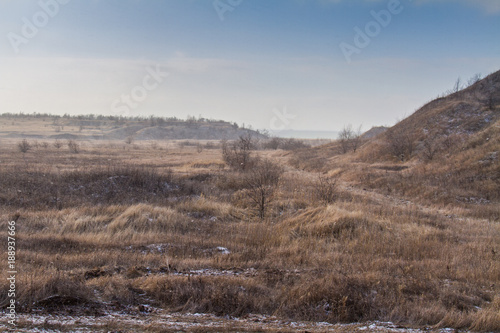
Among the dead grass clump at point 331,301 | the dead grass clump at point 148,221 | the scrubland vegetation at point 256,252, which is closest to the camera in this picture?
the dead grass clump at point 331,301

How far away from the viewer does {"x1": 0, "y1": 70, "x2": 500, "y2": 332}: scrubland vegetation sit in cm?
428

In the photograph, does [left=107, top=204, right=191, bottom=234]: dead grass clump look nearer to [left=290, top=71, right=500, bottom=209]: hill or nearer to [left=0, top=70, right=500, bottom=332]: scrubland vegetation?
[left=0, top=70, right=500, bottom=332]: scrubland vegetation

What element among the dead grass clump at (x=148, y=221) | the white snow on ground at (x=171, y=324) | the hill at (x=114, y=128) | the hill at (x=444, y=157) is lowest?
the white snow on ground at (x=171, y=324)

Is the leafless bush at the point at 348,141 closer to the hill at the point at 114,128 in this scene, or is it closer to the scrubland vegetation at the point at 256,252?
the scrubland vegetation at the point at 256,252

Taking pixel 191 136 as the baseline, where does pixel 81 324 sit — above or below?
below

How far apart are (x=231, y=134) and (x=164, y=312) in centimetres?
11725

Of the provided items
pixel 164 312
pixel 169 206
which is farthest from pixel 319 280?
pixel 169 206

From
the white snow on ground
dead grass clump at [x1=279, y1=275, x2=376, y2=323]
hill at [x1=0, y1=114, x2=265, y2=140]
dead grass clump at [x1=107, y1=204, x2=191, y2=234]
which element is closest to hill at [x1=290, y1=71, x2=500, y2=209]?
dead grass clump at [x1=279, y1=275, x2=376, y2=323]

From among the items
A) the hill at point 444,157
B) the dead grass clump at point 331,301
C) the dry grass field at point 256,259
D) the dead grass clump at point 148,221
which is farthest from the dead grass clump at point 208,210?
the hill at point 444,157

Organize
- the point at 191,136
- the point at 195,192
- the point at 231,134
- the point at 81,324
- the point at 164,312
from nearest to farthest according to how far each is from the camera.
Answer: the point at 81,324 < the point at 164,312 < the point at 195,192 < the point at 191,136 < the point at 231,134

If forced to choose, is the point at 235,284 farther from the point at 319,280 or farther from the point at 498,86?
the point at 498,86

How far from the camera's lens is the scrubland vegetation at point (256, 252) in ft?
14.0

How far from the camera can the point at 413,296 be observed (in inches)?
182

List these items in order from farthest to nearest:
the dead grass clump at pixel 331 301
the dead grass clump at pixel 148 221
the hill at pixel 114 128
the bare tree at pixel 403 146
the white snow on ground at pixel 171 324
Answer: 1. the hill at pixel 114 128
2. the bare tree at pixel 403 146
3. the dead grass clump at pixel 148 221
4. the dead grass clump at pixel 331 301
5. the white snow on ground at pixel 171 324
